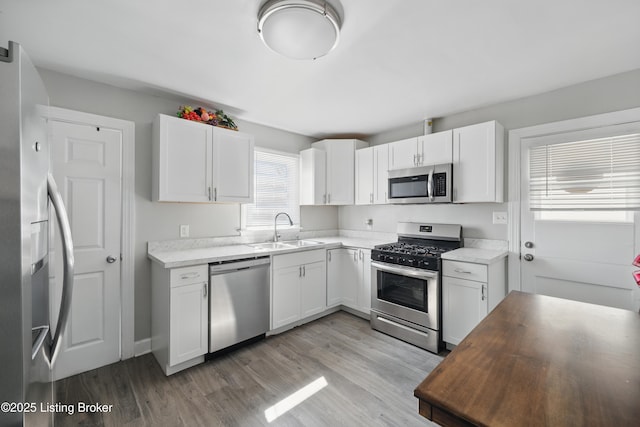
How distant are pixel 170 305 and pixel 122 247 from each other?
2.58 feet

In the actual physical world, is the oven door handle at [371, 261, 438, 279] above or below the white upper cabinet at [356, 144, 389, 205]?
below

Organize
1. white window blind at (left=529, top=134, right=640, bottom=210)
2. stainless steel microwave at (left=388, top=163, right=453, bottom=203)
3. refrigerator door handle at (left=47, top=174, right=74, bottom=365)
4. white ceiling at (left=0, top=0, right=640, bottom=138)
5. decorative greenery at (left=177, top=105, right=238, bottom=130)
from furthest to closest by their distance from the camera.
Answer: stainless steel microwave at (left=388, top=163, right=453, bottom=203), decorative greenery at (left=177, top=105, right=238, bottom=130), white window blind at (left=529, top=134, right=640, bottom=210), white ceiling at (left=0, top=0, right=640, bottom=138), refrigerator door handle at (left=47, top=174, right=74, bottom=365)

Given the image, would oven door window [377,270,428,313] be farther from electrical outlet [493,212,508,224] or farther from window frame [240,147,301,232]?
window frame [240,147,301,232]

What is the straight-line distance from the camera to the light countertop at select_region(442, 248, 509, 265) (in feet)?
8.21

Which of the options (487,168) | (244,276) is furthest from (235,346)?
(487,168)

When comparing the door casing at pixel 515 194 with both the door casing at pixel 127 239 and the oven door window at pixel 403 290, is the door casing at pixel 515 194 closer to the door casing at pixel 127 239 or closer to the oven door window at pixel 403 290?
the oven door window at pixel 403 290

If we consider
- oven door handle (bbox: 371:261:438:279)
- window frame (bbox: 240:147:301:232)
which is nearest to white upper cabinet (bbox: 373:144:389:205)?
oven door handle (bbox: 371:261:438:279)

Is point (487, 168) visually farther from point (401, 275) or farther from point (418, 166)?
point (401, 275)

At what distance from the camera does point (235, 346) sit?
8.80ft

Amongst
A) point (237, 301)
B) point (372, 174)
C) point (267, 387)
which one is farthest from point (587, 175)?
point (237, 301)

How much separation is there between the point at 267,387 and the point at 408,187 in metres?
2.47

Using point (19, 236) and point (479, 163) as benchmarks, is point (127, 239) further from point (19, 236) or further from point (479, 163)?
point (479, 163)

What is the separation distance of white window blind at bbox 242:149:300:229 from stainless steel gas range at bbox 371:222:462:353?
143 cm

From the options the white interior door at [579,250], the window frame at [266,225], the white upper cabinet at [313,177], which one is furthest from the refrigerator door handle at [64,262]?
the white interior door at [579,250]
